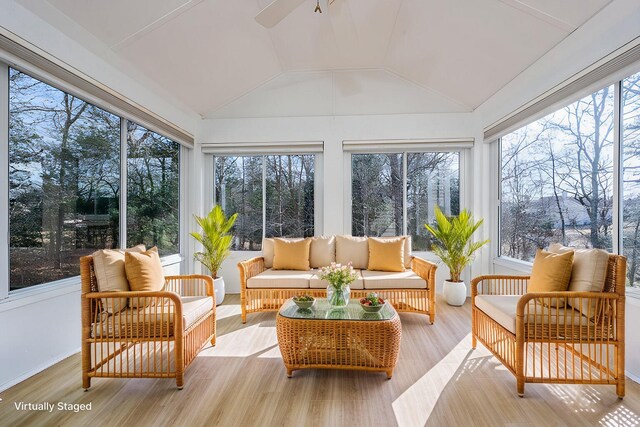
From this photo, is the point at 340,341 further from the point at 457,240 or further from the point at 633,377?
the point at 457,240

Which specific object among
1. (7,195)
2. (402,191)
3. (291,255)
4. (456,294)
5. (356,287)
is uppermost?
(402,191)

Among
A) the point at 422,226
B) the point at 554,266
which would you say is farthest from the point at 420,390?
the point at 422,226

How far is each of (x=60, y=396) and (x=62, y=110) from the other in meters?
2.20

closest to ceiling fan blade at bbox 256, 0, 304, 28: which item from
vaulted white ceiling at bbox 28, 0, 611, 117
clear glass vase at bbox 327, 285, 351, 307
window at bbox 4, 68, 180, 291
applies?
vaulted white ceiling at bbox 28, 0, 611, 117

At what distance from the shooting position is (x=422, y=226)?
4.48 meters

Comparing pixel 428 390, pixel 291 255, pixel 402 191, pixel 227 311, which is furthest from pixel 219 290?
pixel 402 191

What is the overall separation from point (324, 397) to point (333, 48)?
12.3ft

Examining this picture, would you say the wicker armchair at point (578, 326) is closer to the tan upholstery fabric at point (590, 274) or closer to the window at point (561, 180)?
the tan upholstery fabric at point (590, 274)

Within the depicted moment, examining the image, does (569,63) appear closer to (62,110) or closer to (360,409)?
(360,409)

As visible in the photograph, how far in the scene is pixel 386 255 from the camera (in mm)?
3549

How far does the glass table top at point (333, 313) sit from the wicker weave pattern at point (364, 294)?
0.74 meters

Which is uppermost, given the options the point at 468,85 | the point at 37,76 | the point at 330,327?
the point at 468,85

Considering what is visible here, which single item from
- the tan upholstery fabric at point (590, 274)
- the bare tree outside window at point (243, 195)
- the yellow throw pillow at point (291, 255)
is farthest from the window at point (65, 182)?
the tan upholstery fabric at point (590, 274)

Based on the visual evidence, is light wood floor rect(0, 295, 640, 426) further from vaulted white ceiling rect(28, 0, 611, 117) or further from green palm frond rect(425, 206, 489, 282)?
vaulted white ceiling rect(28, 0, 611, 117)
